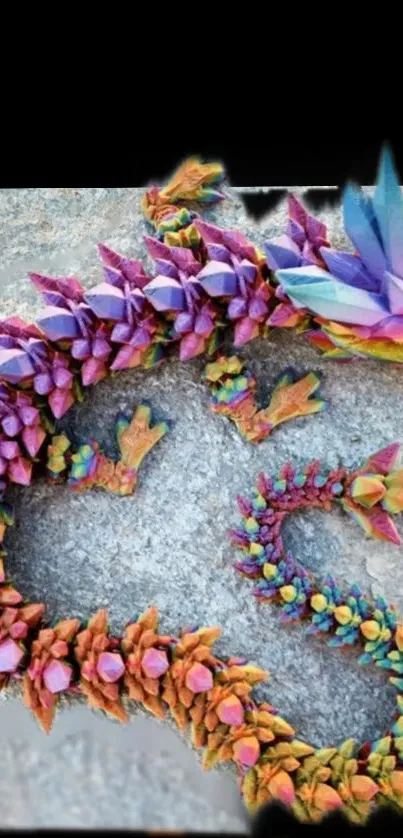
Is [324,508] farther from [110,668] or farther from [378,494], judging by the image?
[110,668]

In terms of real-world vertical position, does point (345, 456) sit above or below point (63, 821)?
above

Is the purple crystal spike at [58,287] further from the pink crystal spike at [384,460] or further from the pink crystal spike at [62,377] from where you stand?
the pink crystal spike at [384,460]

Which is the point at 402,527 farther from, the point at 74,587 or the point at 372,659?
the point at 74,587

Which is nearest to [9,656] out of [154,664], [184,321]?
[154,664]

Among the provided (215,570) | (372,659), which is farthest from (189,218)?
(372,659)

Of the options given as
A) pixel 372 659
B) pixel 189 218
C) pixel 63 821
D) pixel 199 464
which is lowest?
pixel 63 821

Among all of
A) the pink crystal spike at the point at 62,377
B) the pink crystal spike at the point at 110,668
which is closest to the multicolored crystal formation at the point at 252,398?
the pink crystal spike at the point at 62,377
